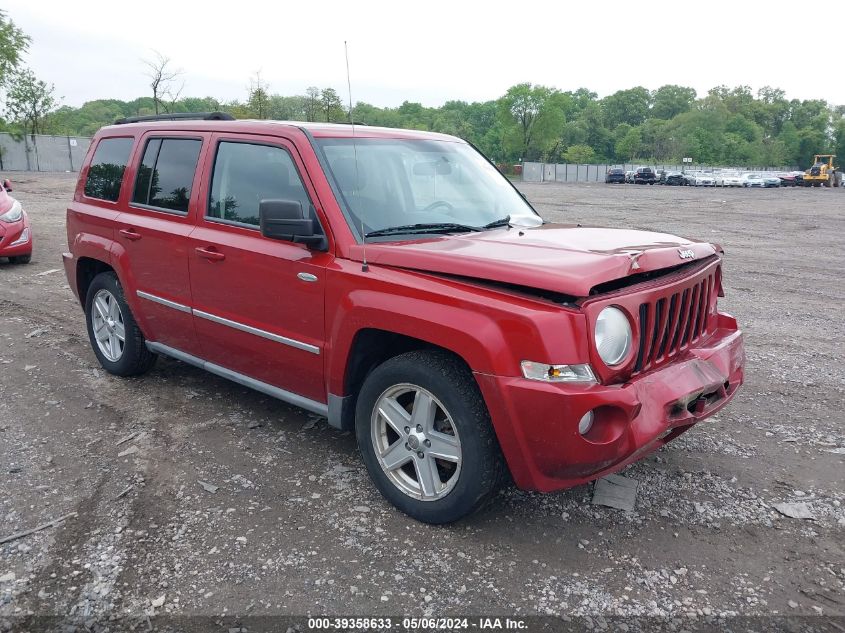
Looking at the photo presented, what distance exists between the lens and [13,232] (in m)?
10.2

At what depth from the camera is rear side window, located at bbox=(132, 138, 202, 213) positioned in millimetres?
4531

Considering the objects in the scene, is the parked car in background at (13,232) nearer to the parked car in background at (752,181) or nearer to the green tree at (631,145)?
the parked car in background at (752,181)

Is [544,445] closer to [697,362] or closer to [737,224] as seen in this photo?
[697,362]

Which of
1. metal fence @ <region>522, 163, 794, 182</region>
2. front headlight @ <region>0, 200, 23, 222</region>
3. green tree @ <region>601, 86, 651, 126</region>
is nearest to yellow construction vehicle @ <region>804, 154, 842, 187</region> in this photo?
metal fence @ <region>522, 163, 794, 182</region>

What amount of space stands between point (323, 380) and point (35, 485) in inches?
67.5

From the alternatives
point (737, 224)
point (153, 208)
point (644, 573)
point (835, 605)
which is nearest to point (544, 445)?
point (644, 573)

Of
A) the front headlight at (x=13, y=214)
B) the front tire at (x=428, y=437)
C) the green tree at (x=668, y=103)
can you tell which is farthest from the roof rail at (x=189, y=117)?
the green tree at (x=668, y=103)

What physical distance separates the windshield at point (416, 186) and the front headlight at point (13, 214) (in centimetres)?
845

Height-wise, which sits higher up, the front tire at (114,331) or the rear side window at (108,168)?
the rear side window at (108,168)

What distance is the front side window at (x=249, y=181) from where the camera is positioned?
391cm

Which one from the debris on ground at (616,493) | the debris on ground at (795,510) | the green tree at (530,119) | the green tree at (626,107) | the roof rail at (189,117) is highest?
the green tree at (626,107)

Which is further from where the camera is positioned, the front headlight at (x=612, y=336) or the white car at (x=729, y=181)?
the white car at (x=729, y=181)

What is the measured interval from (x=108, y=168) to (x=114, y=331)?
4.22 feet

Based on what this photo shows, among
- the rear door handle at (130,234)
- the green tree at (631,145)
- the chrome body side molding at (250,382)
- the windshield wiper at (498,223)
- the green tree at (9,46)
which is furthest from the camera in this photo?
the green tree at (631,145)
